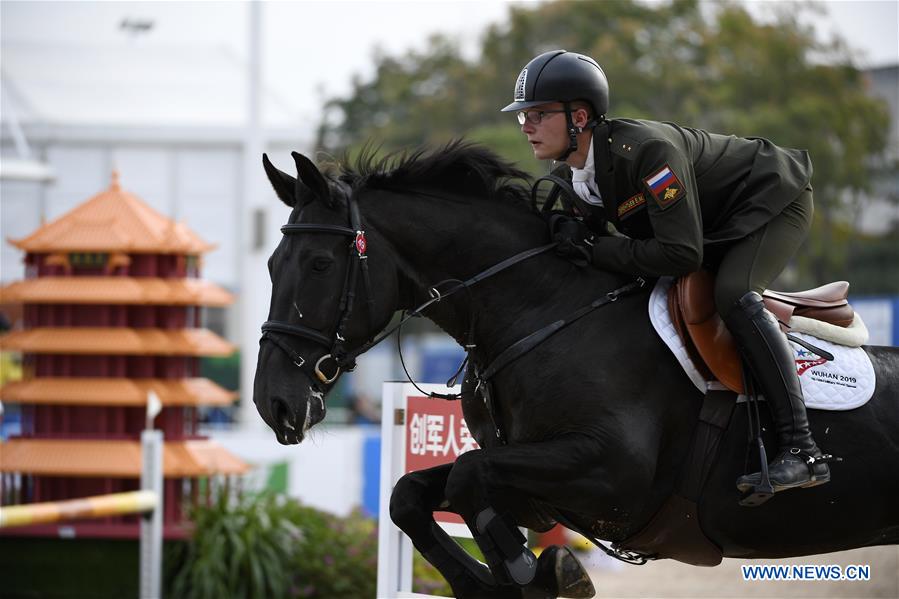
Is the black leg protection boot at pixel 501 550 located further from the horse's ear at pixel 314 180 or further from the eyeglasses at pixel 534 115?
the eyeglasses at pixel 534 115

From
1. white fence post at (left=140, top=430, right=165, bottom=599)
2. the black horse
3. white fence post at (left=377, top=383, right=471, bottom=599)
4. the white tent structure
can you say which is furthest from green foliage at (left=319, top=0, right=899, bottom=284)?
the black horse

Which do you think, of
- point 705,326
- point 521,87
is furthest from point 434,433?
point 521,87

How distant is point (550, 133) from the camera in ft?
14.6

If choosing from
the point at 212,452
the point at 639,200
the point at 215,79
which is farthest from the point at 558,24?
the point at 639,200

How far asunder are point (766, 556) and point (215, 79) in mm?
30255

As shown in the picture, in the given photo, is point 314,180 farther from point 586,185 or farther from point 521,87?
point 586,185

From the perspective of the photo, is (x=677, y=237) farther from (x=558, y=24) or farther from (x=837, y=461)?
(x=558, y=24)

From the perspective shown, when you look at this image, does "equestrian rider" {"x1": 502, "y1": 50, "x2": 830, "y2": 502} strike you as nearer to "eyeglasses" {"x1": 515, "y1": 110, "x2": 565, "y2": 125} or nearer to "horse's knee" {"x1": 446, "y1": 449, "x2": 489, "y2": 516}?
"eyeglasses" {"x1": 515, "y1": 110, "x2": 565, "y2": 125}

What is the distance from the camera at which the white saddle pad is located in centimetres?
431

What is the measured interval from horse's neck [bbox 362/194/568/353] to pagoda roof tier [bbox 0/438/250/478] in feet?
15.3

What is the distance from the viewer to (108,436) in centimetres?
871

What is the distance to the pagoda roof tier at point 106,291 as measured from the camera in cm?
877

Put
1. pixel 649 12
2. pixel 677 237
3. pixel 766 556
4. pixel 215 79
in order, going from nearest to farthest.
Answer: pixel 677 237, pixel 766 556, pixel 215 79, pixel 649 12

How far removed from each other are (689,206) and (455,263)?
942 mm
